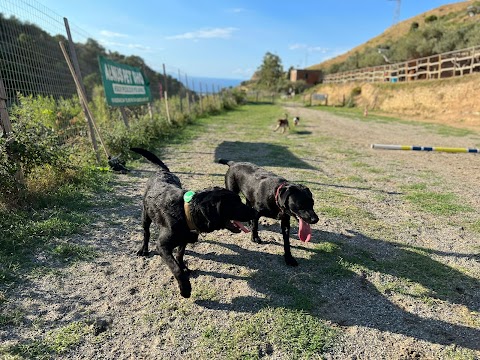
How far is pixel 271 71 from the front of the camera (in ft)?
198

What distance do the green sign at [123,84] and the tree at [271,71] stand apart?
52.4 m

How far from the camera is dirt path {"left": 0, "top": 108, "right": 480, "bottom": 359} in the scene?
2.46 meters

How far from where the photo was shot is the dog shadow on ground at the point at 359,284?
8.87 feet

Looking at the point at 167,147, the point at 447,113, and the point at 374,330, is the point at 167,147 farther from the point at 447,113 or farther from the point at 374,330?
the point at 447,113

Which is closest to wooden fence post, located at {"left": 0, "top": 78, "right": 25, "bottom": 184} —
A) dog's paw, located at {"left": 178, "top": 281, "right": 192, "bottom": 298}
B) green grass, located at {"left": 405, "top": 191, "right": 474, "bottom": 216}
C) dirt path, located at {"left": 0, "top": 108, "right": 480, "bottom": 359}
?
dirt path, located at {"left": 0, "top": 108, "right": 480, "bottom": 359}

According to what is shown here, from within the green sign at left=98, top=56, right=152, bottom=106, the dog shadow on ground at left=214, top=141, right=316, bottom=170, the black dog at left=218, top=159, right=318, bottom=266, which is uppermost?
the green sign at left=98, top=56, right=152, bottom=106

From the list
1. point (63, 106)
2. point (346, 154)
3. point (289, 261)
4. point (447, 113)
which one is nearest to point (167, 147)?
point (63, 106)

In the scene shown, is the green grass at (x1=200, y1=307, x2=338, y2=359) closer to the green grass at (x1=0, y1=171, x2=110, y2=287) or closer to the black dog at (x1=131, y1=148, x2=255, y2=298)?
the black dog at (x1=131, y1=148, x2=255, y2=298)

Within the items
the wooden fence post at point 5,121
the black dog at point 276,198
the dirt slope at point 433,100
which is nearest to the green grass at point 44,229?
the wooden fence post at point 5,121

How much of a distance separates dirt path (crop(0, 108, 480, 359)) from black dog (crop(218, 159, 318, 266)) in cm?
39

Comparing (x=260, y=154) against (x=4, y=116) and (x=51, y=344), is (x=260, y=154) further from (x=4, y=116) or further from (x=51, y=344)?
(x=51, y=344)

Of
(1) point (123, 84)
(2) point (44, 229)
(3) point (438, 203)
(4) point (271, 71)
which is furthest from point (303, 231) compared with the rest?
(4) point (271, 71)

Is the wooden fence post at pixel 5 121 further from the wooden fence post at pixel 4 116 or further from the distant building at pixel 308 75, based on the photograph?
the distant building at pixel 308 75

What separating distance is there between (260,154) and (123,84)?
14.8ft
